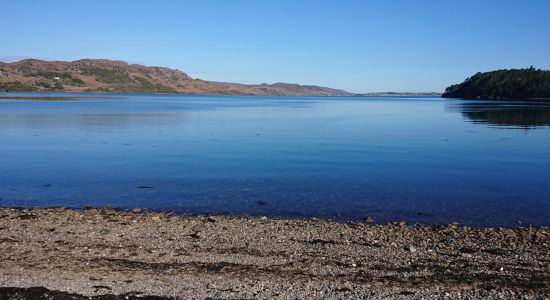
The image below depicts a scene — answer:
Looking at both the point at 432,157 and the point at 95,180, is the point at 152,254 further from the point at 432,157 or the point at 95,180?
the point at 432,157

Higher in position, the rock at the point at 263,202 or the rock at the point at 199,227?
the rock at the point at 199,227

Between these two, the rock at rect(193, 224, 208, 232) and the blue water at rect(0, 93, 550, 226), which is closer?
the rock at rect(193, 224, 208, 232)

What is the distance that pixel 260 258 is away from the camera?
1162cm

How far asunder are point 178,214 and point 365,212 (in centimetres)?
678

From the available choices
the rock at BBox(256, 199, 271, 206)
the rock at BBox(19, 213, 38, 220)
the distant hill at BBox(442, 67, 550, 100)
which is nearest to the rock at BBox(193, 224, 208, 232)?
the rock at BBox(256, 199, 271, 206)

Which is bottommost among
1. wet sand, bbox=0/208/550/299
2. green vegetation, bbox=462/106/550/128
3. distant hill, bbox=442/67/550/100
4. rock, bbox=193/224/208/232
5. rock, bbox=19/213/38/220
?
rock, bbox=19/213/38/220

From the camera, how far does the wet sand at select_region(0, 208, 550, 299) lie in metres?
9.49

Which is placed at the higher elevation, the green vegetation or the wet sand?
the green vegetation

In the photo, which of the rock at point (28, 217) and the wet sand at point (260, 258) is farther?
the rock at point (28, 217)

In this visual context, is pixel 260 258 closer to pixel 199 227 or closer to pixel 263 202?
pixel 199 227

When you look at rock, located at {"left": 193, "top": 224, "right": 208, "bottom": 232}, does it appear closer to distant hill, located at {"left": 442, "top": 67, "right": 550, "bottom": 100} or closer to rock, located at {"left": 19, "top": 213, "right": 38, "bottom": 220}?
rock, located at {"left": 19, "top": 213, "right": 38, "bottom": 220}

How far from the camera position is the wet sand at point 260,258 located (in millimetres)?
9492

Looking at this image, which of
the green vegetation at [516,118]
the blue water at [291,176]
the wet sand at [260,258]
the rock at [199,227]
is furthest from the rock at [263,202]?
the green vegetation at [516,118]

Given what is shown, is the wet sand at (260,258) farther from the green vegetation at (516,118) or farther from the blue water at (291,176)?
the green vegetation at (516,118)
